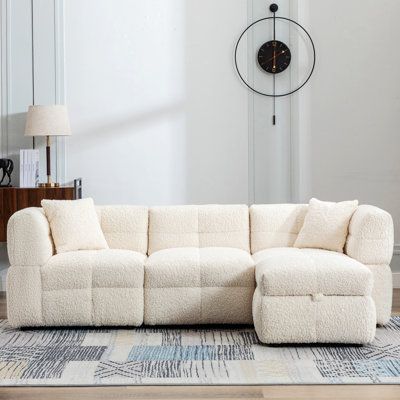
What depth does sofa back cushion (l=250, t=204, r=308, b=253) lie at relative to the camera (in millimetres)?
4613

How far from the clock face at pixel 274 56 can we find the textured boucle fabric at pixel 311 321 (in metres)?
2.27

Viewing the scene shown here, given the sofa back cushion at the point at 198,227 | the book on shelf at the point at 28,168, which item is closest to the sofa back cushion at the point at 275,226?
the sofa back cushion at the point at 198,227

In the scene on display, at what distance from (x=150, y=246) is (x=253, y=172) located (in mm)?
1262

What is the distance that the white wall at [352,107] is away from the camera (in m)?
5.55

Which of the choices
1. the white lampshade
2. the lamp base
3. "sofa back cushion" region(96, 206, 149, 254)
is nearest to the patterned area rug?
"sofa back cushion" region(96, 206, 149, 254)

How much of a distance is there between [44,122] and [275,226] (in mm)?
1697

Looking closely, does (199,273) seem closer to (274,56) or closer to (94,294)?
(94,294)

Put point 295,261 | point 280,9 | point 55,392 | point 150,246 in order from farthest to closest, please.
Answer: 1. point 280,9
2. point 150,246
3. point 295,261
4. point 55,392

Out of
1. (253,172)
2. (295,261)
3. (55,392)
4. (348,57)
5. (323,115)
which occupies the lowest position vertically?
(55,392)

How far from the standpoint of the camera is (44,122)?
5.19 meters

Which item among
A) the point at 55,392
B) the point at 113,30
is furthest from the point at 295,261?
the point at 113,30

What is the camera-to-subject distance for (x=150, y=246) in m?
4.63

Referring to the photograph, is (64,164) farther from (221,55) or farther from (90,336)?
(90,336)

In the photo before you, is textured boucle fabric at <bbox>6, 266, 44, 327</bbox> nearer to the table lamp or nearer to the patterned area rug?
the patterned area rug
